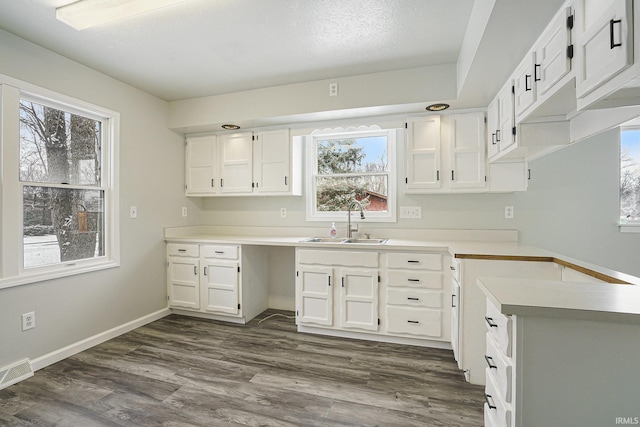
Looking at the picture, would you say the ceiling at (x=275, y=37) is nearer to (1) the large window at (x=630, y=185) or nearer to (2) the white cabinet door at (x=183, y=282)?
(1) the large window at (x=630, y=185)

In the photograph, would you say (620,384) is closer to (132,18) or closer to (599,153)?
(599,153)

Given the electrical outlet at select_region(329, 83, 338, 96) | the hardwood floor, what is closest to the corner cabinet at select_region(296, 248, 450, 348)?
the hardwood floor

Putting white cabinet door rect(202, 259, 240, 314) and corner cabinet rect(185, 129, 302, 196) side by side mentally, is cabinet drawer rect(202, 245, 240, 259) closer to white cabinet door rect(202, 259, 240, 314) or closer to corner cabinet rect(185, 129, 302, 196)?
white cabinet door rect(202, 259, 240, 314)

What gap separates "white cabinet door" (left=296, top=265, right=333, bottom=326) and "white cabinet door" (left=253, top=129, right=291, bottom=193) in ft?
3.28

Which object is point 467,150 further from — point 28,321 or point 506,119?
point 28,321

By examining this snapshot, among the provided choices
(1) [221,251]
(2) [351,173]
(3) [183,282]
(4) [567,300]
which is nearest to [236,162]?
(1) [221,251]

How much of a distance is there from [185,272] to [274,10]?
8.99ft

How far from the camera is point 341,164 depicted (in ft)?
11.4

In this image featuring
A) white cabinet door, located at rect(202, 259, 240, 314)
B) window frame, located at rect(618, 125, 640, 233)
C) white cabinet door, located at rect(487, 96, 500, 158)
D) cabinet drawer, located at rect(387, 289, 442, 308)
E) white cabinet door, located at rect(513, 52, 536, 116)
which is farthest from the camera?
white cabinet door, located at rect(202, 259, 240, 314)

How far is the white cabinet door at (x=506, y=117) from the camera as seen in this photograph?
6.75 feet

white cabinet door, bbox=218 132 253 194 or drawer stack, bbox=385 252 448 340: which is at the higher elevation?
white cabinet door, bbox=218 132 253 194

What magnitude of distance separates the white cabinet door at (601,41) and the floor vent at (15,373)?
3660 millimetres

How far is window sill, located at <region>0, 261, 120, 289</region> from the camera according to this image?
2.11 metres

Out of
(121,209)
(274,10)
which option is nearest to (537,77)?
(274,10)
